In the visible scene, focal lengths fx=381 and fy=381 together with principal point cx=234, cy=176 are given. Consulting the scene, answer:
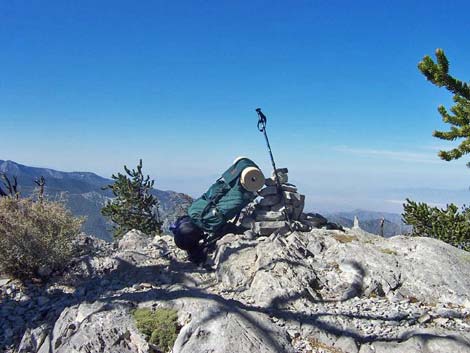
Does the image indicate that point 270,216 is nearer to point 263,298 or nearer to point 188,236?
Answer: point 188,236

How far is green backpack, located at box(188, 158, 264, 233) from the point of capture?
10.2 meters

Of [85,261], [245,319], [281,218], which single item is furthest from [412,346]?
[85,261]

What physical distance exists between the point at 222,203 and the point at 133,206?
10508 mm

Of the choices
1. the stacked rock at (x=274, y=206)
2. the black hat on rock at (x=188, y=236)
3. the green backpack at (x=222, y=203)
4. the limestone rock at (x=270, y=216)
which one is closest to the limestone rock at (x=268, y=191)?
the stacked rock at (x=274, y=206)

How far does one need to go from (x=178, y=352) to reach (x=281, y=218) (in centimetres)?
600

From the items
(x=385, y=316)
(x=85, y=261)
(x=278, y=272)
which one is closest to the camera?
(x=385, y=316)

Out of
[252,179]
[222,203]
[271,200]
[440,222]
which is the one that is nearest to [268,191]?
[271,200]

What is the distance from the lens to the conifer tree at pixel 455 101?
8.33 meters

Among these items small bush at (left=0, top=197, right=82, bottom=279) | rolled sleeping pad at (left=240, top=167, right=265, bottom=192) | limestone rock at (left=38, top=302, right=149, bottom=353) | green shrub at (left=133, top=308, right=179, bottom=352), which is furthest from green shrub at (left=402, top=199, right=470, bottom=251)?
small bush at (left=0, top=197, right=82, bottom=279)

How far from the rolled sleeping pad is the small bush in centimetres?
423

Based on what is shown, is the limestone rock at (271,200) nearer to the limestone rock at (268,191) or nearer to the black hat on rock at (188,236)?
the limestone rock at (268,191)

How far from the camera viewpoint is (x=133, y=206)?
64.2 feet

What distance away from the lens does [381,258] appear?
855 centimetres

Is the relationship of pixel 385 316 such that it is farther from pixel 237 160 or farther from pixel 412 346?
pixel 237 160
